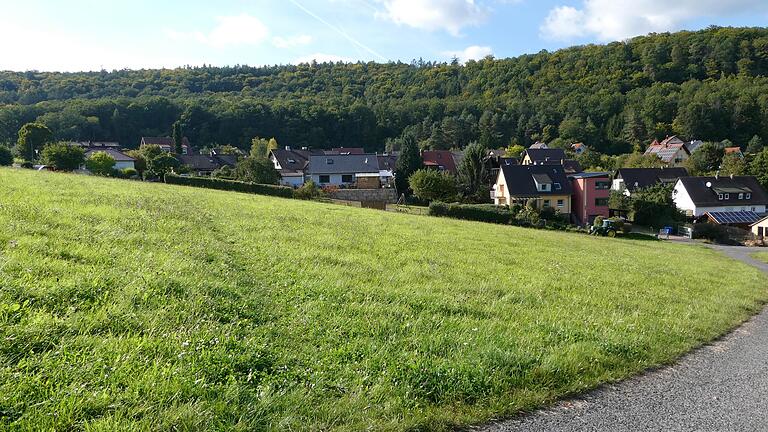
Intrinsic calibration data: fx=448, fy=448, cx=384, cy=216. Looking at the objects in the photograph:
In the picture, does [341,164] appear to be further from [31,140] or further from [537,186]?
[31,140]

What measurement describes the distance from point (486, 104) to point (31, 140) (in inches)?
4336

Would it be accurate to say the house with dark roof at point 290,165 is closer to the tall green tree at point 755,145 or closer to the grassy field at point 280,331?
the grassy field at point 280,331

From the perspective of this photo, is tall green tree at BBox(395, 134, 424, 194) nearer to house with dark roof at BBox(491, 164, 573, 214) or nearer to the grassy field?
house with dark roof at BBox(491, 164, 573, 214)

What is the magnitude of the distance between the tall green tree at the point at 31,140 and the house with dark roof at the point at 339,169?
129ft

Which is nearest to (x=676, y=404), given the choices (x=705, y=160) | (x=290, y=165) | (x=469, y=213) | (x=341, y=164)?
(x=469, y=213)

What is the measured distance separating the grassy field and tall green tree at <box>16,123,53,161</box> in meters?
69.0

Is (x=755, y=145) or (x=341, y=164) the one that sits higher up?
(x=755, y=145)

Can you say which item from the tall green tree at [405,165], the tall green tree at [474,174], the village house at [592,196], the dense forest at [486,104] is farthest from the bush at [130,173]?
the dense forest at [486,104]

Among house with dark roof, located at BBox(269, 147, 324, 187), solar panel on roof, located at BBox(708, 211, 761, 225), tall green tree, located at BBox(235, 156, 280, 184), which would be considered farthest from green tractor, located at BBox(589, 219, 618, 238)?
house with dark roof, located at BBox(269, 147, 324, 187)

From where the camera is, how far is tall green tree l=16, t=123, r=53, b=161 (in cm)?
6544

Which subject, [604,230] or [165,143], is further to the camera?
[165,143]

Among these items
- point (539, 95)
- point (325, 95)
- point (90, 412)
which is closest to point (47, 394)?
point (90, 412)

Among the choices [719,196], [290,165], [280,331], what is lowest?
[280,331]

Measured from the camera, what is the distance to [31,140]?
216ft
